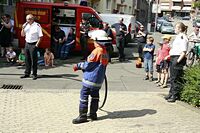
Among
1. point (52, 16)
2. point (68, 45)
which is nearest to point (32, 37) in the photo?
point (68, 45)

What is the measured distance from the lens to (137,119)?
690cm

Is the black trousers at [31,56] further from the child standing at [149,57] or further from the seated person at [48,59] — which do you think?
the child standing at [149,57]

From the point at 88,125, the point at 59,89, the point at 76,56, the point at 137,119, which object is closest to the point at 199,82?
the point at 137,119

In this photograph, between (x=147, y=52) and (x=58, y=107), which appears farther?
(x=147, y=52)

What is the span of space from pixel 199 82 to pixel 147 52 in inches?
146

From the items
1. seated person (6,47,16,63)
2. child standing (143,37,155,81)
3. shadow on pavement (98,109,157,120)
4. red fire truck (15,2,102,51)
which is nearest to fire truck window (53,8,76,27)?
red fire truck (15,2,102,51)

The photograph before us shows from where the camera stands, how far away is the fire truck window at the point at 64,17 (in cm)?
1575

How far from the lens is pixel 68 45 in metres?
15.4

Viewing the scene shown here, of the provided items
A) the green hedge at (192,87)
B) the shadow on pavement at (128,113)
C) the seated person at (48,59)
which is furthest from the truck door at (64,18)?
the shadow on pavement at (128,113)

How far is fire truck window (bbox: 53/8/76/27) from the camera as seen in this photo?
15.8m

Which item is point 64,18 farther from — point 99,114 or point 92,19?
point 99,114

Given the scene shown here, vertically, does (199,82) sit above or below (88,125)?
above

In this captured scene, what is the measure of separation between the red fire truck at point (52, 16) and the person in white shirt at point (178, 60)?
7.22m

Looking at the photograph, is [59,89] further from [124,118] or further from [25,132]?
[25,132]
